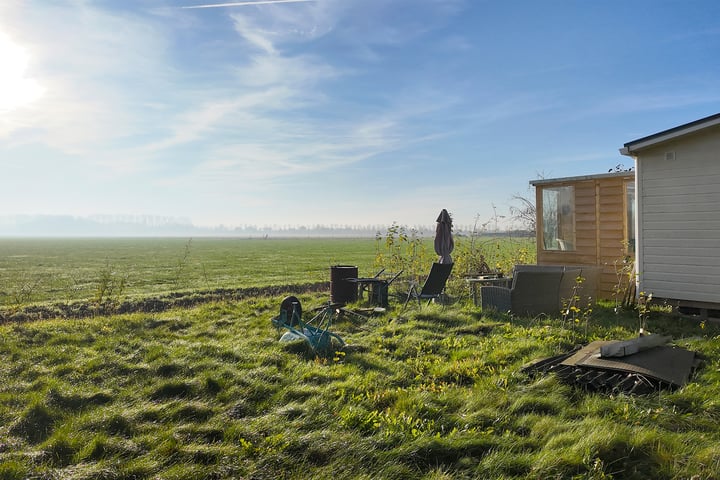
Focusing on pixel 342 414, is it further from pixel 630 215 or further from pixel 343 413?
pixel 630 215

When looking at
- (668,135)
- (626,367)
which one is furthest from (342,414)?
(668,135)

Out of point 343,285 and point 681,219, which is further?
point 343,285

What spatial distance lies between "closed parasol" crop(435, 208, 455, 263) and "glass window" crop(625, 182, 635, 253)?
3544mm

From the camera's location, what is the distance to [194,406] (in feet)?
13.0

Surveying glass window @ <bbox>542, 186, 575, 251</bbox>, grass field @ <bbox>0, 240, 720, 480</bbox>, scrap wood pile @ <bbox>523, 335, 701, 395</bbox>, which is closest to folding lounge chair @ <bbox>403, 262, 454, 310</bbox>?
grass field @ <bbox>0, 240, 720, 480</bbox>

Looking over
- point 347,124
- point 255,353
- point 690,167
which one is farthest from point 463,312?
point 347,124

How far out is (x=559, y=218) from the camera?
10016 millimetres

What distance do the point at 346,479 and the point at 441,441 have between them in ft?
2.58

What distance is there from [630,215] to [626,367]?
5.91m

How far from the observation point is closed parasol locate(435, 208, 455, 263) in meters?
9.46

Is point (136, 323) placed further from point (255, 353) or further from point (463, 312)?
point (463, 312)

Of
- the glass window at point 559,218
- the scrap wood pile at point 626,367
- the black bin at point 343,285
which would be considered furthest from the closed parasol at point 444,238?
the scrap wood pile at point 626,367

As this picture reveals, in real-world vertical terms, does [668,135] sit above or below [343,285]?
above

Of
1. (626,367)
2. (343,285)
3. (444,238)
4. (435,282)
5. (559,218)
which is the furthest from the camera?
(559,218)
